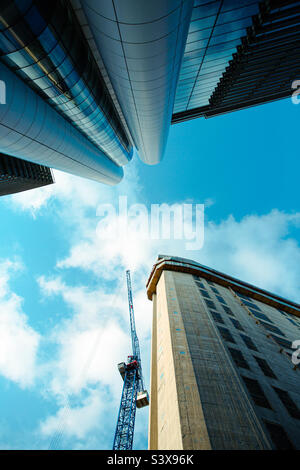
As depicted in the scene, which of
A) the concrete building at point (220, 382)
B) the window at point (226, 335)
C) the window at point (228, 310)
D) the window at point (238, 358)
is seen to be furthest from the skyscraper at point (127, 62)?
the window at point (228, 310)

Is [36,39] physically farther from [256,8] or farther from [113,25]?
[256,8]

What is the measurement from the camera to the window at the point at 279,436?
1304cm

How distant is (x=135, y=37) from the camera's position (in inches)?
564

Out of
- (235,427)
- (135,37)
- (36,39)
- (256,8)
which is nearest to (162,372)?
(235,427)

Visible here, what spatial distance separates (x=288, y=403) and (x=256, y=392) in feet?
9.73

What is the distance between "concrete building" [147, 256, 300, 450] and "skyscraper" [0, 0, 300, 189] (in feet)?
77.3

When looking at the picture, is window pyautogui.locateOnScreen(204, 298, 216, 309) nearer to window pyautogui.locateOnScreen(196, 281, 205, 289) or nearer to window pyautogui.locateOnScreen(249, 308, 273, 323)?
window pyautogui.locateOnScreen(196, 281, 205, 289)

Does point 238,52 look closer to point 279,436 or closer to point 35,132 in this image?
point 35,132

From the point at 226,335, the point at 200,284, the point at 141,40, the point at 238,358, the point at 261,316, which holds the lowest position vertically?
the point at 238,358

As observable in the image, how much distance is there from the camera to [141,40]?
14617mm

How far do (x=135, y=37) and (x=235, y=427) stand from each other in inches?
994

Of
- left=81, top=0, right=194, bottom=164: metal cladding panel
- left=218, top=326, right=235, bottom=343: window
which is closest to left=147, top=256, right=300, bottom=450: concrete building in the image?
A: left=218, top=326, right=235, bottom=343: window

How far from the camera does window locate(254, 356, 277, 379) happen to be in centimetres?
2056

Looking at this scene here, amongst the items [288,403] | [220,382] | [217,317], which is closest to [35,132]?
[220,382]
